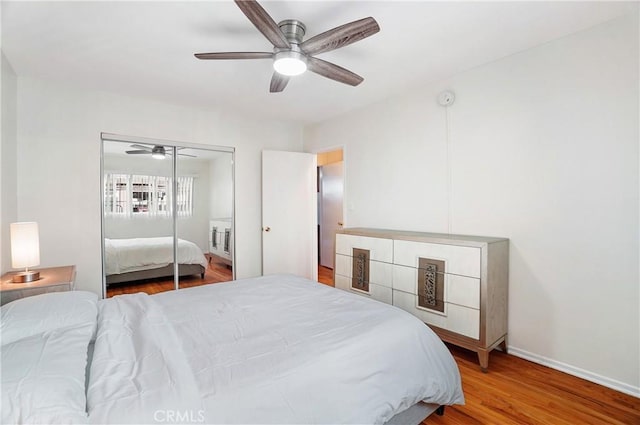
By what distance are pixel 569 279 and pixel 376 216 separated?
6.28ft

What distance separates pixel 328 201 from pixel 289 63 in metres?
4.03

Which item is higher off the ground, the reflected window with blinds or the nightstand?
the reflected window with blinds

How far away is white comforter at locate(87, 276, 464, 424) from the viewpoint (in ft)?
3.37

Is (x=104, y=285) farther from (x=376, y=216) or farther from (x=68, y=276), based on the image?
(x=376, y=216)

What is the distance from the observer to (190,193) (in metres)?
3.90

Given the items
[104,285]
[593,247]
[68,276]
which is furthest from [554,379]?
[104,285]

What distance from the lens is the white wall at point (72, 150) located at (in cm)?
298

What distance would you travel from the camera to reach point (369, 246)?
10.3ft

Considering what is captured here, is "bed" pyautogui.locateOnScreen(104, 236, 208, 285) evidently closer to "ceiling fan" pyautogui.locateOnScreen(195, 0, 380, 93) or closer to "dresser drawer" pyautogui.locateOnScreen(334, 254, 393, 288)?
"dresser drawer" pyautogui.locateOnScreen(334, 254, 393, 288)

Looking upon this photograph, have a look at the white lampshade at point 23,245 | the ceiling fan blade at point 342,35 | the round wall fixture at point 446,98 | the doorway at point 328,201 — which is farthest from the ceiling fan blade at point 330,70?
the doorway at point 328,201

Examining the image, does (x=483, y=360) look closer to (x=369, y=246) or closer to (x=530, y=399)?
(x=530, y=399)

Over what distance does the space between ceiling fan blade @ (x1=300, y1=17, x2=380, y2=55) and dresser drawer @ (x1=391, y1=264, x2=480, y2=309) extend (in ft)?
6.13

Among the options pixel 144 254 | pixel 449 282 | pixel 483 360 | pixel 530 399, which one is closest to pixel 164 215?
pixel 144 254

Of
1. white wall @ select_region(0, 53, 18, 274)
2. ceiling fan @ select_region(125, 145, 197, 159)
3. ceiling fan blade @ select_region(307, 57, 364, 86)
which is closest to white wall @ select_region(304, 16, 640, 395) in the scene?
ceiling fan blade @ select_region(307, 57, 364, 86)
